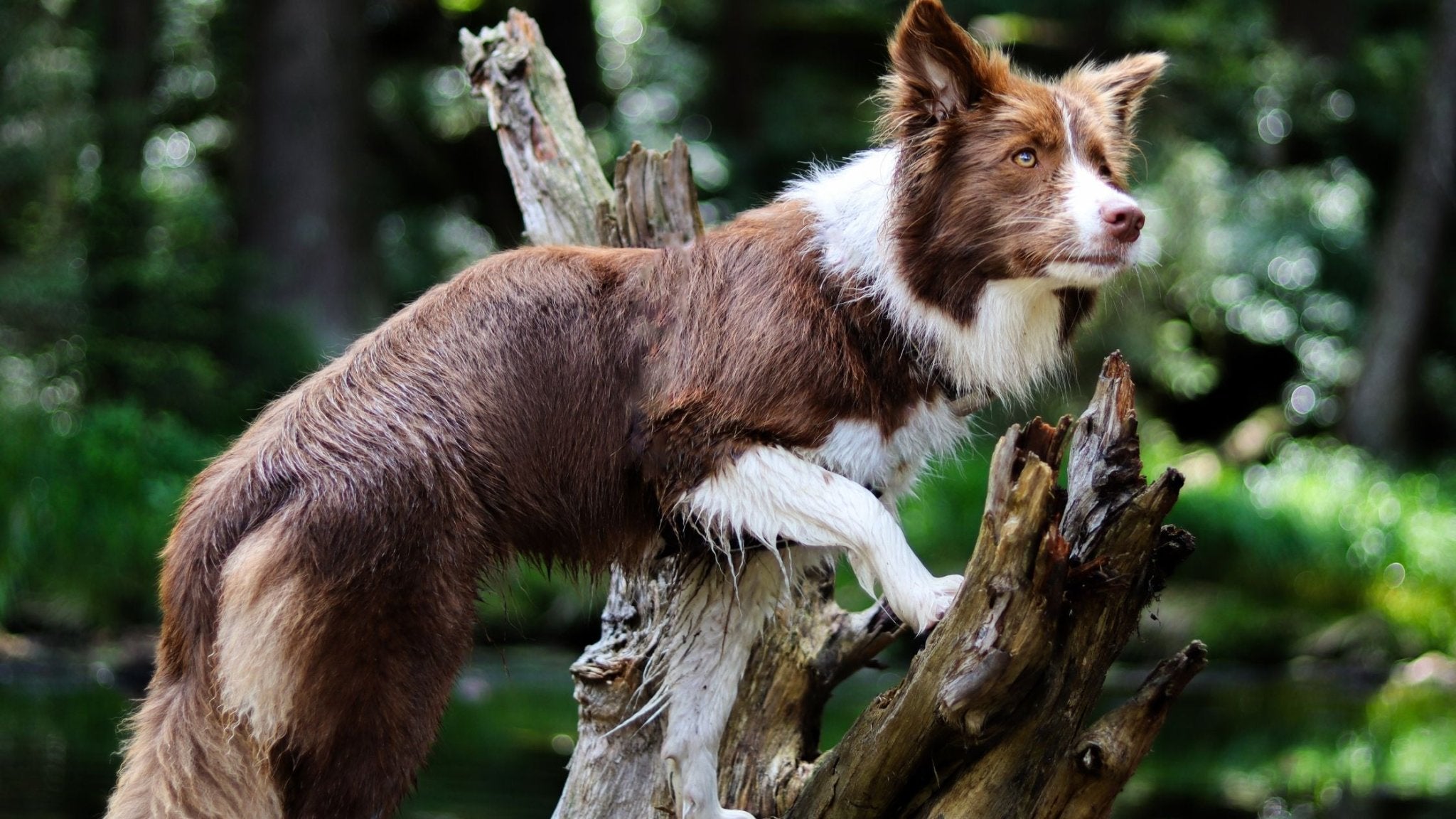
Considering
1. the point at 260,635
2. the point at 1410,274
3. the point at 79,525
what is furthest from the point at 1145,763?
the point at 1410,274

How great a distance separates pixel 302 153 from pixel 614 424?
11741mm

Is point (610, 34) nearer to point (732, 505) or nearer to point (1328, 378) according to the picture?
point (1328, 378)

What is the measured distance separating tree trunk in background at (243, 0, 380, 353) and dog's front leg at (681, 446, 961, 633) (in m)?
11.3

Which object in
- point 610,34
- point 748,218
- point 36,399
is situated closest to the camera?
point 748,218

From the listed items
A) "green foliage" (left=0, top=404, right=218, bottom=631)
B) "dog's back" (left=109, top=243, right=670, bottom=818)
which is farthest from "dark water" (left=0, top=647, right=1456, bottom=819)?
"dog's back" (left=109, top=243, right=670, bottom=818)

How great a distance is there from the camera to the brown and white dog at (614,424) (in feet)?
12.5

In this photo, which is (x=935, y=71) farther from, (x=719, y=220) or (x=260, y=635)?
(x=719, y=220)

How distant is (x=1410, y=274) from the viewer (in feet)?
52.1

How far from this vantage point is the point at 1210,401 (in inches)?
724

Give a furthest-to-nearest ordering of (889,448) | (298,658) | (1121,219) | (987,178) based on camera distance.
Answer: (889,448) < (987,178) < (1121,219) < (298,658)

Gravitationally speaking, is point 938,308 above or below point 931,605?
above

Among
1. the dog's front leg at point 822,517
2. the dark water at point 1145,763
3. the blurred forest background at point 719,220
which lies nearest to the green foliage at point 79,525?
the blurred forest background at point 719,220

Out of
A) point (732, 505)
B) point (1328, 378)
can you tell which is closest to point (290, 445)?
point (732, 505)

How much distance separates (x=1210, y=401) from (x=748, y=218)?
49.1 feet
